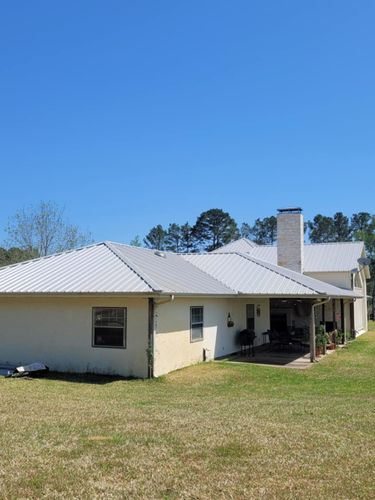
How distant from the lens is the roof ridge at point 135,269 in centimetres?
1291

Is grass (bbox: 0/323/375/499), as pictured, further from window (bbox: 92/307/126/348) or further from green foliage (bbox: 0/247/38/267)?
green foliage (bbox: 0/247/38/267)

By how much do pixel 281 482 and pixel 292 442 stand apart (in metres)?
1.39

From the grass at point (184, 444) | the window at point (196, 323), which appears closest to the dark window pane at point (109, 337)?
the grass at point (184, 444)

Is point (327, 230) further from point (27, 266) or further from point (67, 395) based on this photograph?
point (67, 395)

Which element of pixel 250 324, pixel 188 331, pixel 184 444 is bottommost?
pixel 184 444

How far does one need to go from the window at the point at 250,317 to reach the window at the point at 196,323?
4.63 meters

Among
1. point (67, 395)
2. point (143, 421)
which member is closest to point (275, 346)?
point (67, 395)

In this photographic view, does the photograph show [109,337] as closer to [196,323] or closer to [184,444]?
[196,323]

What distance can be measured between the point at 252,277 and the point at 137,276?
643 centimetres

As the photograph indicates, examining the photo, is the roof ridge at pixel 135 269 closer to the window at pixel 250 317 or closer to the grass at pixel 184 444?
the grass at pixel 184 444

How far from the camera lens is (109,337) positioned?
1351cm

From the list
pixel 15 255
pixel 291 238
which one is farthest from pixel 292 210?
pixel 15 255

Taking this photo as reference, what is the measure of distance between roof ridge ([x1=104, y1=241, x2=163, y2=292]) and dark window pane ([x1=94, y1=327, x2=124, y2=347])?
1.50 metres

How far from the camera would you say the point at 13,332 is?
1486 centimetres
